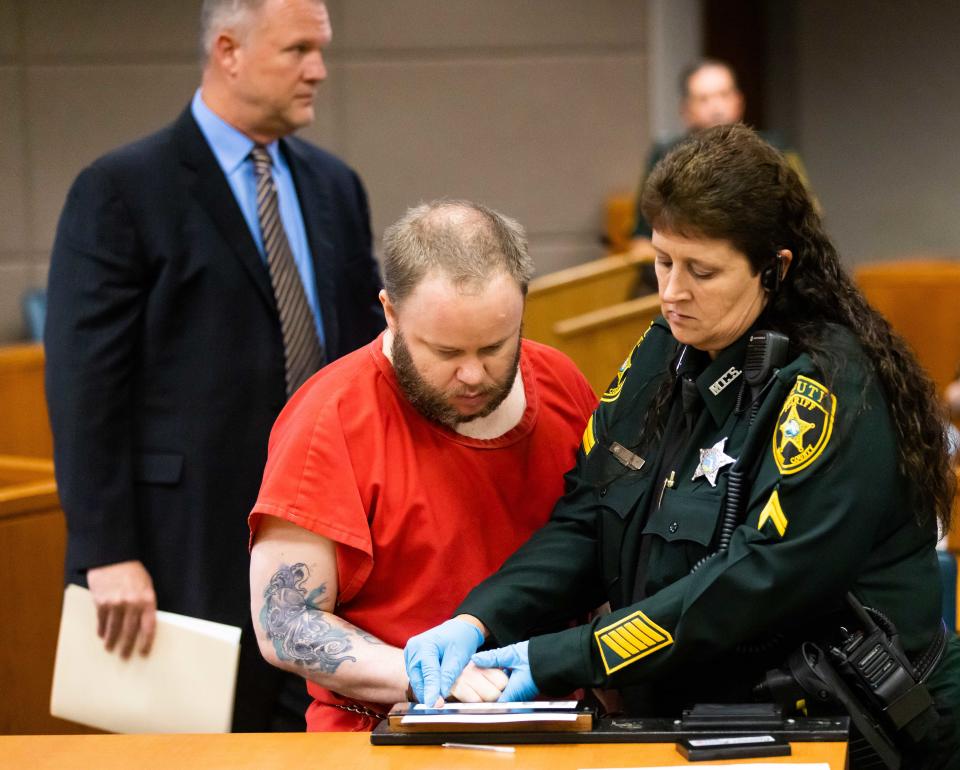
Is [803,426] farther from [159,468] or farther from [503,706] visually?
[159,468]

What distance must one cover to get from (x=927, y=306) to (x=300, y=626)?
504cm

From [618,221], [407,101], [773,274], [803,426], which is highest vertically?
[773,274]

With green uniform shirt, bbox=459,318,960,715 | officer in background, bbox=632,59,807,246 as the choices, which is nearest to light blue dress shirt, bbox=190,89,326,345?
green uniform shirt, bbox=459,318,960,715

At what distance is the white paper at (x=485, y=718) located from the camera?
1799 millimetres

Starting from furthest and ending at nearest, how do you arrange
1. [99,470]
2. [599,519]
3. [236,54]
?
[236,54] → [99,470] → [599,519]

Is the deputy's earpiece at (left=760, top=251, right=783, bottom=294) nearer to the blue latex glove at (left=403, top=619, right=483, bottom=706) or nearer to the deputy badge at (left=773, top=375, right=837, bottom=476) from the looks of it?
the deputy badge at (left=773, top=375, right=837, bottom=476)

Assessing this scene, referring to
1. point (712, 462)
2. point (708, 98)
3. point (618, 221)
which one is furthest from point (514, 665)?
point (618, 221)

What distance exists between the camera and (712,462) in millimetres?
1943

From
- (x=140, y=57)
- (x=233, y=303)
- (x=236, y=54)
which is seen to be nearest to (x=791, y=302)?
(x=233, y=303)

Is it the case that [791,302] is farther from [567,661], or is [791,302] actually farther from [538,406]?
[567,661]

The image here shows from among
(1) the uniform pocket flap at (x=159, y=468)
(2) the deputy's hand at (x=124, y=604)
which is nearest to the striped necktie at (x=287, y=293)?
(1) the uniform pocket flap at (x=159, y=468)

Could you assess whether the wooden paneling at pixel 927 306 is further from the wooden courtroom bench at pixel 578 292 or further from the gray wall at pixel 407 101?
the wooden courtroom bench at pixel 578 292

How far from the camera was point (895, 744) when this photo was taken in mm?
1881

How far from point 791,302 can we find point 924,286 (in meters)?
4.72
